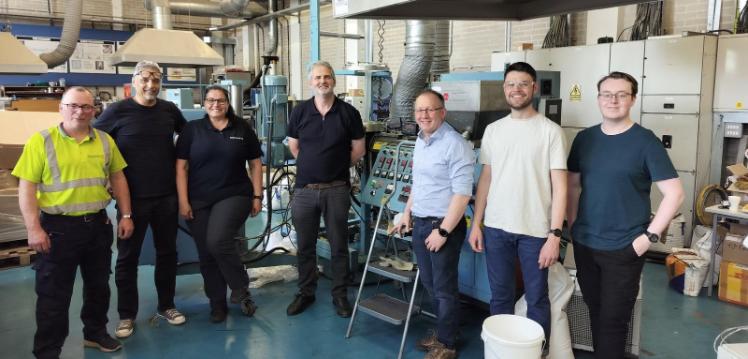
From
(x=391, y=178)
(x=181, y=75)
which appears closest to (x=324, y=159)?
(x=391, y=178)

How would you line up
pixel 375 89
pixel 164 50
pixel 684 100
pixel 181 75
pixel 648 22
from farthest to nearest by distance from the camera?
pixel 181 75 < pixel 164 50 < pixel 648 22 < pixel 375 89 < pixel 684 100

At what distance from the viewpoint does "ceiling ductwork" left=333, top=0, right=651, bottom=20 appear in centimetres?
266

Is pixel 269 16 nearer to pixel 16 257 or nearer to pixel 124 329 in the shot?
pixel 16 257

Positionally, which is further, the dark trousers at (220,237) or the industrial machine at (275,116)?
the industrial machine at (275,116)

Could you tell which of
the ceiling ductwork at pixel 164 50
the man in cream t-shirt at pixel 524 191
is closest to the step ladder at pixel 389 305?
the man in cream t-shirt at pixel 524 191

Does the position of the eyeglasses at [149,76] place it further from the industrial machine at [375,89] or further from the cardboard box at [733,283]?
the cardboard box at [733,283]

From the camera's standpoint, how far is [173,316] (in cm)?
338

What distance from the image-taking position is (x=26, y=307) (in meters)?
3.65

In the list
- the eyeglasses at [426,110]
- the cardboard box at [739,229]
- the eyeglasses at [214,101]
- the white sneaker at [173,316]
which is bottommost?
the white sneaker at [173,316]

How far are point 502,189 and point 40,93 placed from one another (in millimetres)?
9253

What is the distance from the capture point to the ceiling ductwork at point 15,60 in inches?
193

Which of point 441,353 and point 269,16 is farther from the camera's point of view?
point 269,16

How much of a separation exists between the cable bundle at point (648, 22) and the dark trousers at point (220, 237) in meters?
4.06

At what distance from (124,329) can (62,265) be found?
2.39ft
